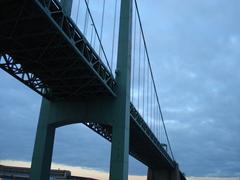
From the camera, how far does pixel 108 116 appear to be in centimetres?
2356

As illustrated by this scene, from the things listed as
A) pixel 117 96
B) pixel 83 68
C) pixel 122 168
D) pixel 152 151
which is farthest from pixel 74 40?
pixel 152 151

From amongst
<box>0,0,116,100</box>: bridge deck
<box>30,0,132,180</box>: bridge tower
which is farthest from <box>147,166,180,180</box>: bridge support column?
<box>0,0,116,100</box>: bridge deck

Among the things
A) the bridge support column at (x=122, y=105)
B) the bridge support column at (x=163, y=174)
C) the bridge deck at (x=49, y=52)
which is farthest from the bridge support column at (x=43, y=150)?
the bridge support column at (x=163, y=174)

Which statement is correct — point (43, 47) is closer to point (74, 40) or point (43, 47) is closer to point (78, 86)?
point (74, 40)

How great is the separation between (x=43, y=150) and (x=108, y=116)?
15.6 ft

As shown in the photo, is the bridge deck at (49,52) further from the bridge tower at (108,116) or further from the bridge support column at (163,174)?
the bridge support column at (163,174)

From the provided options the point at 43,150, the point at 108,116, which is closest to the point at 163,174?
the point at 108,116

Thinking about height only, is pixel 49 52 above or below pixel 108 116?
above

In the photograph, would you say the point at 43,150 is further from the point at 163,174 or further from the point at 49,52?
the point at 163,174

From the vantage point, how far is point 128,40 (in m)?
25.2

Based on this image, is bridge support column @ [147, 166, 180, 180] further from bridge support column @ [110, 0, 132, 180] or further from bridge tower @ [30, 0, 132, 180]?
bridge support column @ [110, 0, 132, 180]

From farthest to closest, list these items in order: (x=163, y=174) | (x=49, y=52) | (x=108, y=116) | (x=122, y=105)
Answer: (x=163, y=174) < (x=108, y=116) < (x=122, y=105) < (x=49, y=52)

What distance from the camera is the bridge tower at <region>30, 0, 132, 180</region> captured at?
22547mm

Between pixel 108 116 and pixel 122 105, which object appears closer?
pixel 122 105
